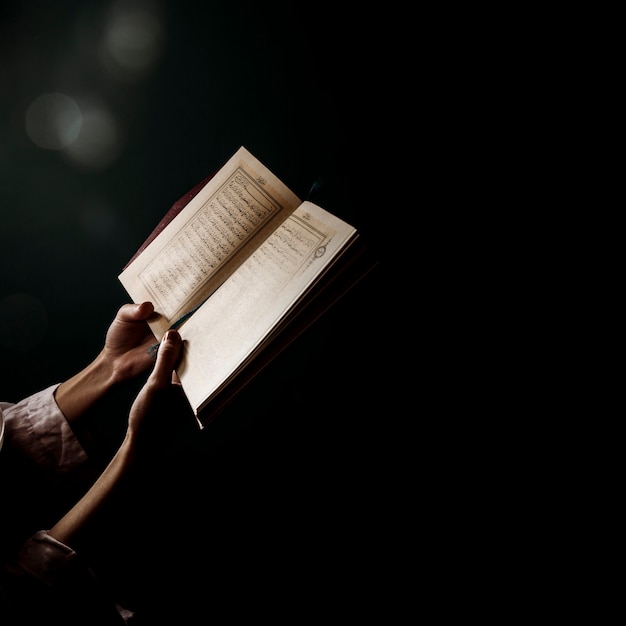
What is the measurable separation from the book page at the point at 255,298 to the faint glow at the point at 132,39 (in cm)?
79

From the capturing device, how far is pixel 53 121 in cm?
112

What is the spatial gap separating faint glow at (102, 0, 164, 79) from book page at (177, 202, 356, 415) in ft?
2.59

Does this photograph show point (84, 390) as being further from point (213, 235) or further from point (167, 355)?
point (213, 235)

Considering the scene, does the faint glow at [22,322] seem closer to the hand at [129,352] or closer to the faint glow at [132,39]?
the hand at [129,352]

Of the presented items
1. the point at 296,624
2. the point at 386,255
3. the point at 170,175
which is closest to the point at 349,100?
the point at 386,255

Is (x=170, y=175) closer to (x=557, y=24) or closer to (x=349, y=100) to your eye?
(x=349, y=100)

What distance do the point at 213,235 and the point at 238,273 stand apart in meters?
0.12

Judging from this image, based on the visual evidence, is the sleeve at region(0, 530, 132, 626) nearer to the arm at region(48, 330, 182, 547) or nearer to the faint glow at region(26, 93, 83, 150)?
the arm at region(48, 330, 182, 547)

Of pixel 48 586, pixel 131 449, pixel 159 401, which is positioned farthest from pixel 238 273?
pixel 48 586

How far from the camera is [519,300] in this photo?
37.5 inches

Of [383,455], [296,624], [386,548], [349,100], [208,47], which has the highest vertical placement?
[349,100]

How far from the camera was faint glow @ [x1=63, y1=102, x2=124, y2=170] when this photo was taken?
1103 mm

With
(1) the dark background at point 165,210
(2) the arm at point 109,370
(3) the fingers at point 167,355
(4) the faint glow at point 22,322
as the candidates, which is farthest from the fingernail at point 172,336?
(4) the faint glow at point 22,322

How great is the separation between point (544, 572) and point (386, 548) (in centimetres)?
41
